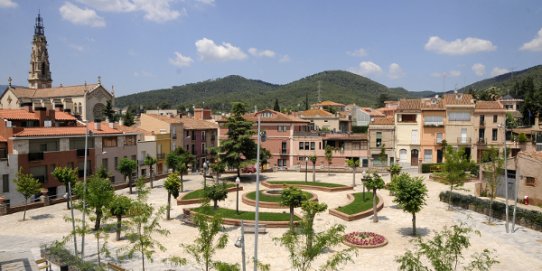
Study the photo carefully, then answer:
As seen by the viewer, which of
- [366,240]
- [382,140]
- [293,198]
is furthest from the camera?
[382,140]

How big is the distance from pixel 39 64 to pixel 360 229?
105 metres

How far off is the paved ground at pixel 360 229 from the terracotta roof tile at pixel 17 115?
11629 millimetres

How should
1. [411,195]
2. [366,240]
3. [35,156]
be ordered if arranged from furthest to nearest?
[35,156]
[411,195]
[366,240]

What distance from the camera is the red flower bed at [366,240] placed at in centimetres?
2328

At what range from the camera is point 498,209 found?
97.0ft

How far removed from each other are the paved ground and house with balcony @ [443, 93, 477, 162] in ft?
73.5

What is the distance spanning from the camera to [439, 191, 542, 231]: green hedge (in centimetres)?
2692

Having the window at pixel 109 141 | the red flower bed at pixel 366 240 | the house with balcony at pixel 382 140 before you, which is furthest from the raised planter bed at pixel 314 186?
the window at pixel 109 141

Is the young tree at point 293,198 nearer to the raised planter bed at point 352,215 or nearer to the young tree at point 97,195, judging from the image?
the raised planter bed at point 352,215

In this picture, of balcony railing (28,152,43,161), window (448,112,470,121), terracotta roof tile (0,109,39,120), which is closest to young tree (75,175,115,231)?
balcony railing (28,152,43,161)

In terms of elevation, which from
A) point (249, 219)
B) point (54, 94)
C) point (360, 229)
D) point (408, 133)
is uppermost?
point (54, 94)

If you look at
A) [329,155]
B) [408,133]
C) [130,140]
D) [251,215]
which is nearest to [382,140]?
[408,133]

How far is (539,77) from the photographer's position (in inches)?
6038

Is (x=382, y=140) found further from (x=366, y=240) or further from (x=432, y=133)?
(x=366, y=240)
